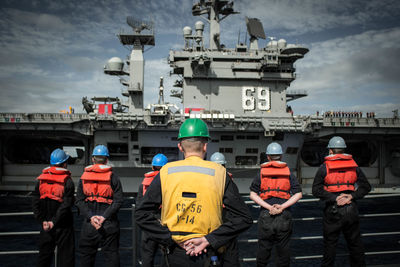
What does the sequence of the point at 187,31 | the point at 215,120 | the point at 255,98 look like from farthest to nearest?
the point at 187,31, the point at 255,98, the point at 215,120

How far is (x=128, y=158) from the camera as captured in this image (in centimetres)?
1870

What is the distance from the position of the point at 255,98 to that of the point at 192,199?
19371 mm

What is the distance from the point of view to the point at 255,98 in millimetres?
20484

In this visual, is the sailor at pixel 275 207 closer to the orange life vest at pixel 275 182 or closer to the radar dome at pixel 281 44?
the orange life vest at pixel 275 182

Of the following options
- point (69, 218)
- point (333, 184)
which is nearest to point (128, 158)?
point (69, 218)

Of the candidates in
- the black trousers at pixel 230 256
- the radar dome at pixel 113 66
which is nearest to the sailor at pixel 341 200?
the black trousers at pixel 230 256

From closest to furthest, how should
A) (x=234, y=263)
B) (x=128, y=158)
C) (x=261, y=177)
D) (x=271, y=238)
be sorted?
(x=234, y=263)
(x=271, y=238)
(x=261, y=177)
(x=128, y=158)

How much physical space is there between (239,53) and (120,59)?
365 inches

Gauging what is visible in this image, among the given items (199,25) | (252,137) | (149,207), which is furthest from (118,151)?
(149,207)

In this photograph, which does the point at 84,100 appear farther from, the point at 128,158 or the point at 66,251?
the point at 66,251

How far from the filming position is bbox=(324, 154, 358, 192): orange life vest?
383 cm

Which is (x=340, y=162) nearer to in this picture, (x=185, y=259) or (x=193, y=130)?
(x=193, y=130)

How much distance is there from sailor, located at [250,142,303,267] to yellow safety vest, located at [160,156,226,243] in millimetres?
1969

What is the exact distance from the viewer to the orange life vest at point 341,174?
383 cm
